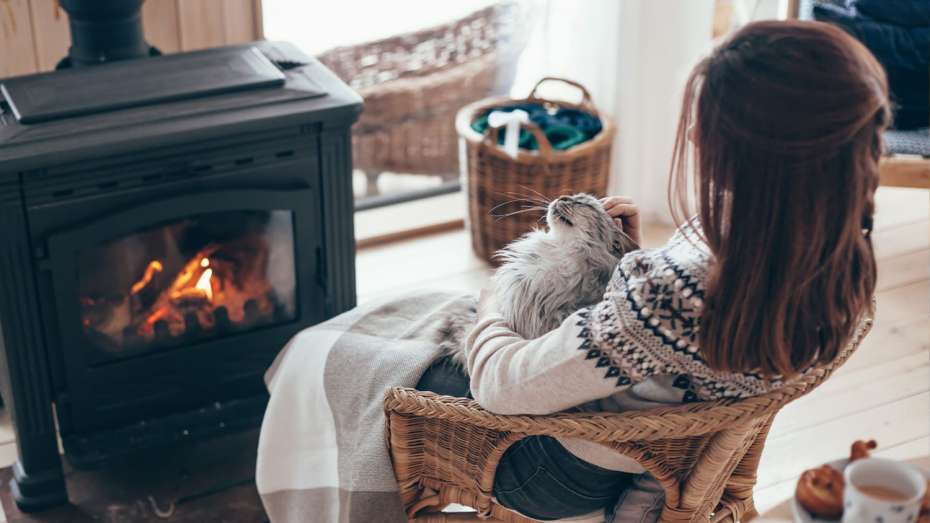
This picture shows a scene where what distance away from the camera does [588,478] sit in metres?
1.51

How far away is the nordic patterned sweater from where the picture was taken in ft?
4.28

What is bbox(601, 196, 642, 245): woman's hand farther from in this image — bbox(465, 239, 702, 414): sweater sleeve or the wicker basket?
the wicker basket

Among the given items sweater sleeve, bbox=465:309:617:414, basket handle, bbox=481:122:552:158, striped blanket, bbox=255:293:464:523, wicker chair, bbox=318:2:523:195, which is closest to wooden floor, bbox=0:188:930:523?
wicker chair, bbox=318:2:523:195

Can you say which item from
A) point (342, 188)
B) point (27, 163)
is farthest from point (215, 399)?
point (27, 163)

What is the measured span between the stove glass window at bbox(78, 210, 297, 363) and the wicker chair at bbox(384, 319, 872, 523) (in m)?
0.64

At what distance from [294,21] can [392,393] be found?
1469 mm

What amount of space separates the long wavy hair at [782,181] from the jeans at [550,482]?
294 mm

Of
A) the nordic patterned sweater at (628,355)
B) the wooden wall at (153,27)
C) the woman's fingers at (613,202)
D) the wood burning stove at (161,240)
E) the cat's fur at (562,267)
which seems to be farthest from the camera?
the wooden wall at (153,27)

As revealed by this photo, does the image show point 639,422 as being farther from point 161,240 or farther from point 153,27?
point 153,27

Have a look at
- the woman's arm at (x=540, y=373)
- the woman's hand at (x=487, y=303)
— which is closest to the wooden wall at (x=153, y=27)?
the woman's hand at (x=487, y=303)

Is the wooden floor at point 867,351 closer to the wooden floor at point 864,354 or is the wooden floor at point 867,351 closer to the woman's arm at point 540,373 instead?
the wooden floor at point 864,354

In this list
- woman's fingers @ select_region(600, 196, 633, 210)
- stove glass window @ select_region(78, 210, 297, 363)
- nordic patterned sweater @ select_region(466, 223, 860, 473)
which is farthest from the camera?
stove glass window @ select_region(78, 210, 297, 363)

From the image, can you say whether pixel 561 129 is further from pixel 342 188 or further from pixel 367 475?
pixel 367 475

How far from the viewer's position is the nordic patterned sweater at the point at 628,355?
1.30m
